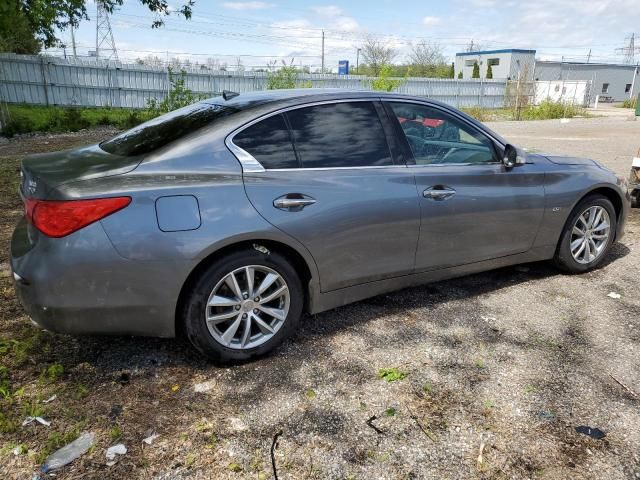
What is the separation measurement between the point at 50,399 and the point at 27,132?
14679 millimetres

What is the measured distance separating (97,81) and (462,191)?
2239 centimetres

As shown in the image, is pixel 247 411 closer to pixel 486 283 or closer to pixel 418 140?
pixel 418 140

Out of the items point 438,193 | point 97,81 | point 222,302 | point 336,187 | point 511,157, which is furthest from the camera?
point 97,81

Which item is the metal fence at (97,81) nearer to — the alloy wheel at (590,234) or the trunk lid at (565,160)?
the trunk lid at (565,160)

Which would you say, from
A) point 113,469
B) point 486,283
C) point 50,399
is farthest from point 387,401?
point 486,283

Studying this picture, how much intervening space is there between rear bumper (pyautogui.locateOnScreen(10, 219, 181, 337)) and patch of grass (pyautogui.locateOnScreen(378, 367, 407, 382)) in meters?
1.26

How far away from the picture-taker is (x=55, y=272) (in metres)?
2.67

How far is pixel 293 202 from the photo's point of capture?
3125mm

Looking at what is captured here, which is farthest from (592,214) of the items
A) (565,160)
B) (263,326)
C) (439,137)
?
(263,326)

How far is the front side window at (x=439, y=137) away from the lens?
3.72 metres

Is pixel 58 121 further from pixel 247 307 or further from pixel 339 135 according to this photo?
pixel 247 307

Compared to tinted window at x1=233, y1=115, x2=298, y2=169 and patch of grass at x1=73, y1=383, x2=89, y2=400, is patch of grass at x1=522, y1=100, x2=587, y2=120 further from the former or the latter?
patch of grass at x1=73, y1=383, x2=89, y2=400

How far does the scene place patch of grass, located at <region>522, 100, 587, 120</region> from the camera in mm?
29625

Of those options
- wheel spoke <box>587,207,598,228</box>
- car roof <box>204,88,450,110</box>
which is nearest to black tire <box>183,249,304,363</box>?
car roof <box>204,88,450,110</box>
